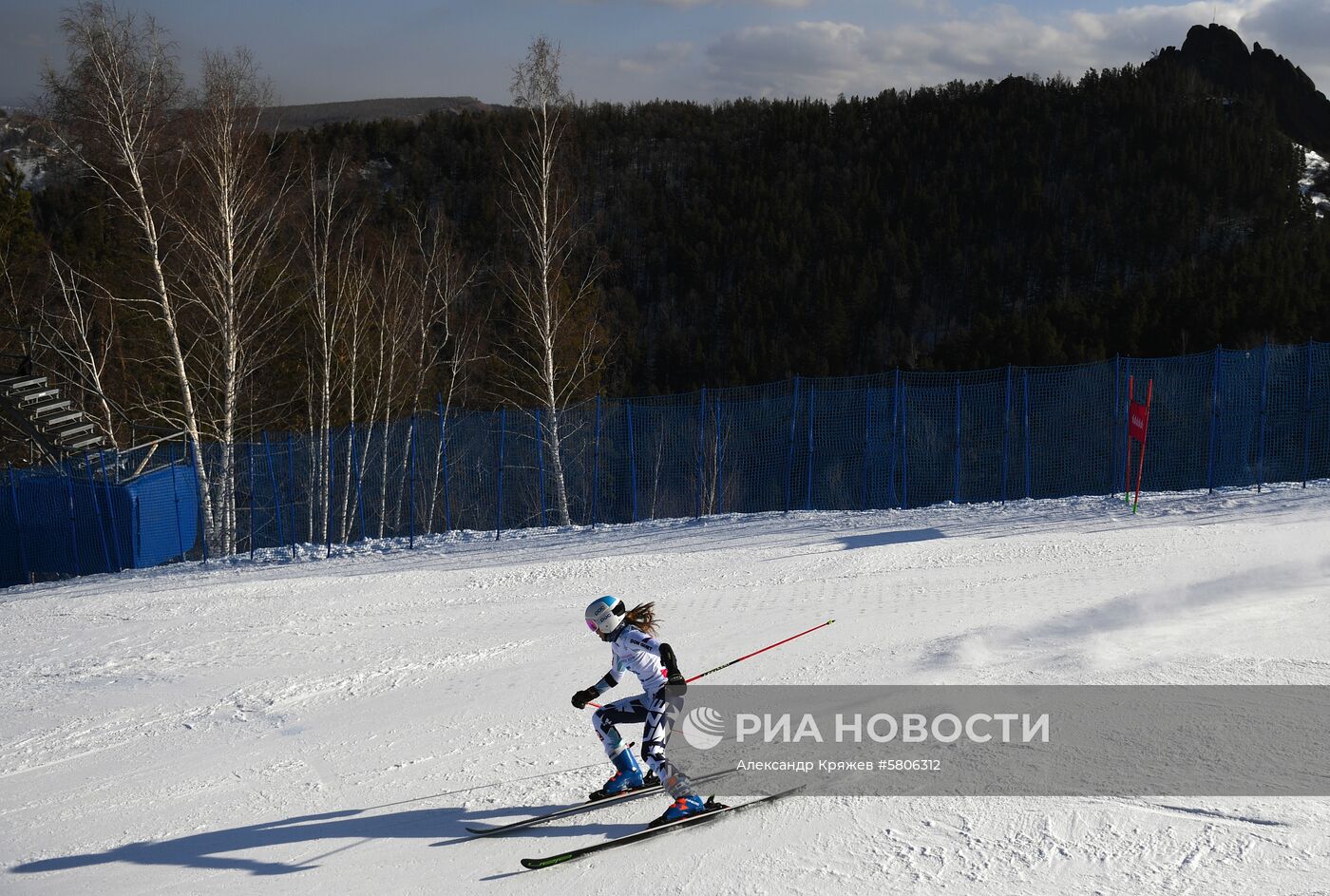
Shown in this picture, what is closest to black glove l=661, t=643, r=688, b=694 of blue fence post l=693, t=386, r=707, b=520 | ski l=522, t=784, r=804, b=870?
ski l=522, t=784, r=804, b=870

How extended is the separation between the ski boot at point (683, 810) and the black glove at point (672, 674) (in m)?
0.76

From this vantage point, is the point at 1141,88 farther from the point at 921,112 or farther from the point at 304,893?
the point at 304,893

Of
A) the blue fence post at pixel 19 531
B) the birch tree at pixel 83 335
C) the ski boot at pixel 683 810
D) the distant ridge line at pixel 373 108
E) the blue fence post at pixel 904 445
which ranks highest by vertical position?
the distant ridge line at pixel 373 108

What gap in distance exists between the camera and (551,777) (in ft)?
25.7

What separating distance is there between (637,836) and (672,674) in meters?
1.07

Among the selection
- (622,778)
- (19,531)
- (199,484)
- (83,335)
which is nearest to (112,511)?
(199,484)

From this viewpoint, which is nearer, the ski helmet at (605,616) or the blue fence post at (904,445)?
the ski helmet at (605,616)

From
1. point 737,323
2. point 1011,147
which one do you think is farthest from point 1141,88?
point 737,323

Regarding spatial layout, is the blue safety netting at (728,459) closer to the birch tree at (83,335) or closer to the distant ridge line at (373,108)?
the birch tree at (83,335)

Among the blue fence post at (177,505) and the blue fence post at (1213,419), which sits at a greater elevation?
the blue fence post at (1213,419)

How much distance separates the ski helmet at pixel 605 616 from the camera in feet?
21.6

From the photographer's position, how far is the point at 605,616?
660cm

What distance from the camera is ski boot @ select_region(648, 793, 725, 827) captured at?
675cm

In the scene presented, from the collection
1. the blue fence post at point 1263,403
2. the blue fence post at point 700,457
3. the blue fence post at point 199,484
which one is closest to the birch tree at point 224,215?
the blue fence post at point 199,484
